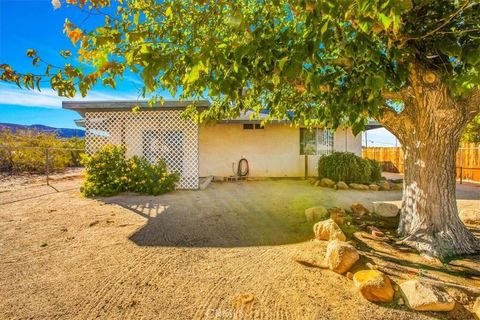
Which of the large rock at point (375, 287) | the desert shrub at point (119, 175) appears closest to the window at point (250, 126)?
the desert shrub at point (119, 175)

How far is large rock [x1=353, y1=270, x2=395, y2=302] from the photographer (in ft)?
8.20

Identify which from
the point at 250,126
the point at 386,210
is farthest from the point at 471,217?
the point at 250,126

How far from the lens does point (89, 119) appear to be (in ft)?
30.2

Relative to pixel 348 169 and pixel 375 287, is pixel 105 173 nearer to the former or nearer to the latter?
pixel 375 287

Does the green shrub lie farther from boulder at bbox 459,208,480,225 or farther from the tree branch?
boulder at bbox 459,208,480,225

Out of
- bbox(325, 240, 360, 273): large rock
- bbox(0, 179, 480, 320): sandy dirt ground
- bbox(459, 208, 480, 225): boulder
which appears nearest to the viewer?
bbox(0, 179, 480, 320): sandy dirt ground

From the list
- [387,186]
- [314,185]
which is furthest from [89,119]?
[387,186]

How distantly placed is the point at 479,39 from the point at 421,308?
2.43m

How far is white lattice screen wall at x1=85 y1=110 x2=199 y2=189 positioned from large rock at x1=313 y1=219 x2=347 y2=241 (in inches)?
232

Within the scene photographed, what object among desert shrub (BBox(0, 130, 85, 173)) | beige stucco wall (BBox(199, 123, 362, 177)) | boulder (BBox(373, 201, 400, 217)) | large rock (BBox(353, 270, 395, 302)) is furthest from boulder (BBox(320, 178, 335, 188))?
desert shrub (BBox(0, 130, 85, 173))

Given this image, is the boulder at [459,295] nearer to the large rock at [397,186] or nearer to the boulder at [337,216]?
the boulder at [337,216]

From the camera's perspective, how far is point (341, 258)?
3.07 m

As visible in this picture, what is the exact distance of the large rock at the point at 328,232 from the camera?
393 centimetres

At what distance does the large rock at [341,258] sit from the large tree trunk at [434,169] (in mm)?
1196
